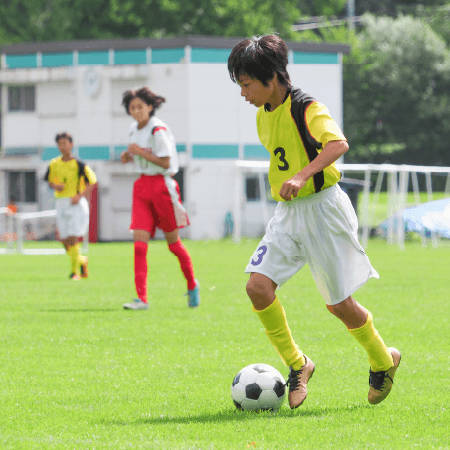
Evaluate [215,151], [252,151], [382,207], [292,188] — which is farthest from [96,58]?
[292,188]

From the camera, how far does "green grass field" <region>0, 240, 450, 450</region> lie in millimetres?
3701

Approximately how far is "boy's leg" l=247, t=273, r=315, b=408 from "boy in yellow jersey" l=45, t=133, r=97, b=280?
8.50m

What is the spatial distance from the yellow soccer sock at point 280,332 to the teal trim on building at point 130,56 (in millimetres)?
30260

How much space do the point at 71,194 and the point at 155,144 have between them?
4.64 meters

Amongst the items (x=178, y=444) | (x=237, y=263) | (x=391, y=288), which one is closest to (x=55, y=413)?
(x=178, y=444)

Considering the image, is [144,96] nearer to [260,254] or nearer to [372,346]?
[260,254]

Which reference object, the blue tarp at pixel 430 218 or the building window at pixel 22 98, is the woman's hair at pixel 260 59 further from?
the building window at pixel 22 98

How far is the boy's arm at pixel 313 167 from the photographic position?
3.82 meters

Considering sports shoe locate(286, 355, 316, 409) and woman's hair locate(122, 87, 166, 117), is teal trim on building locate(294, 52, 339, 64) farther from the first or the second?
sports shoe locate(286, 355, 316, 409)

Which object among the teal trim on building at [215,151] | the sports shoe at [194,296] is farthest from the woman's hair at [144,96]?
the teal trim on building at [215,151]

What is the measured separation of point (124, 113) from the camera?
111ft

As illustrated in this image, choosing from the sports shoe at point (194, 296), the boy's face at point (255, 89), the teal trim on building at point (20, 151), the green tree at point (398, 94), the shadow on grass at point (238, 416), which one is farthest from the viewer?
the green tree at point (398, 94)

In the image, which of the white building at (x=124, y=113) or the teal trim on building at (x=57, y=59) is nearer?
the white building at (x=124, y=113)

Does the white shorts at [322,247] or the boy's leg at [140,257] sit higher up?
the white shorts at [322,247]
